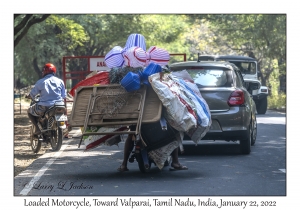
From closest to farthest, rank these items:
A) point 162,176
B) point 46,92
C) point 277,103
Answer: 1. point 162,176
2. point 46,92
3. point 277,103

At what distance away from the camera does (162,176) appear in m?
10.8

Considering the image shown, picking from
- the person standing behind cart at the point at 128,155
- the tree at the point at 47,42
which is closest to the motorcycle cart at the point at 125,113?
the person standing behind cart at the point at 128,155

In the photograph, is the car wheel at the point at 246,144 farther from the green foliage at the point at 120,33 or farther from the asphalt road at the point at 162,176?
the green foliage at the point at 120,33

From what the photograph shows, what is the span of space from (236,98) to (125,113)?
3583 millimetres

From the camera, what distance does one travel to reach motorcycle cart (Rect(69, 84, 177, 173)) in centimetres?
1019

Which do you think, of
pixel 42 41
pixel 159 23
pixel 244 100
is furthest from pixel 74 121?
pixel 159 23

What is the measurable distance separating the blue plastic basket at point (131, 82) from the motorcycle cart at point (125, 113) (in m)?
0.23

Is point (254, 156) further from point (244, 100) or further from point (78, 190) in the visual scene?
point (78, 190)

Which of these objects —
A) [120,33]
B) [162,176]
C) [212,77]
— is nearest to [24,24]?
[212,77]

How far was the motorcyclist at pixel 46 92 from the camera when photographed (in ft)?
46.9

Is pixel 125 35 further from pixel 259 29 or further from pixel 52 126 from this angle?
pixel 52 126

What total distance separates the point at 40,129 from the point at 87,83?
3.93 meters

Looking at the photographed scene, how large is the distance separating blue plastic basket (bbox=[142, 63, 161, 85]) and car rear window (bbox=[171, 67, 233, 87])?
316 centimetres

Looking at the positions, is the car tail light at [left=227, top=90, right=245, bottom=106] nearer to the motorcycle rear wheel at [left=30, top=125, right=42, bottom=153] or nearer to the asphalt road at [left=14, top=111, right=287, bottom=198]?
the asphalt road at [left=14, top=111, right=287, bottom=198]
